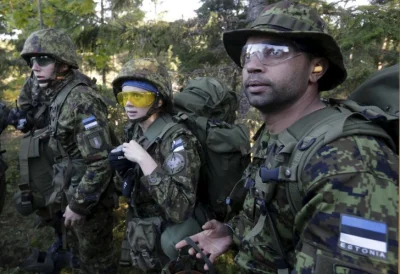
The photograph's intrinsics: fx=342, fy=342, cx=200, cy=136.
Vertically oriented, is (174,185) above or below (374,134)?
below

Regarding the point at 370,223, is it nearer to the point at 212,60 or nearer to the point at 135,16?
the point at 212,60

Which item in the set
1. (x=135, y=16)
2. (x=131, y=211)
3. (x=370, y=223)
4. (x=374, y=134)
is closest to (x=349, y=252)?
(x=370, y=223)

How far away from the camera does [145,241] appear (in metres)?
3.25

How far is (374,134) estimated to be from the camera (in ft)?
5.32

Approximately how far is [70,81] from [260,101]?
2.85 metres

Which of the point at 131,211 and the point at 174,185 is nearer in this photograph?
the point at 174,185

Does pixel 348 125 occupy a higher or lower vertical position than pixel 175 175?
higher

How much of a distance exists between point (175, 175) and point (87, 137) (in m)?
1.36

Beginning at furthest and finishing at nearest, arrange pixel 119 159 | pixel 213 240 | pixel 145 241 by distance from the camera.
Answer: pixel 145 241 → pixel 119 159 → pixel 213 240

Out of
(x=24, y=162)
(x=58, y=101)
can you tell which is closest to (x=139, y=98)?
(x=58, y=101)

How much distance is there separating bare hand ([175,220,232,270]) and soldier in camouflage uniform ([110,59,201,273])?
0.32 meters

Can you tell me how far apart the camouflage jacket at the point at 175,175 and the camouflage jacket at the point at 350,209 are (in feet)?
4.35

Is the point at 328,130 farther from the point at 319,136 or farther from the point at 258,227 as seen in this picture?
the point at 258,227

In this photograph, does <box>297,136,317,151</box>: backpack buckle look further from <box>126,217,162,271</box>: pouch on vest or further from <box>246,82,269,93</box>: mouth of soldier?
<box>126,217,162,271</box>: pouch on vest
